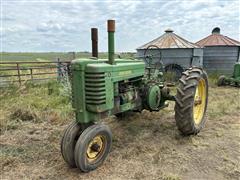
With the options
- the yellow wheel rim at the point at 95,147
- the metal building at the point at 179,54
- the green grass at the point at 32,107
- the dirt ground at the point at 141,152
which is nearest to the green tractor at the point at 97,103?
the yellow wheel rim at the point at 95,147

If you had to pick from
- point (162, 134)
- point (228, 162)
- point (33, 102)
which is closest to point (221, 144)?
point (228, 162)

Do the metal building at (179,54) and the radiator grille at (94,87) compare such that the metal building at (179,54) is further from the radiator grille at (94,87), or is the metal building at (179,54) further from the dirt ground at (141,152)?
the radiator grille at (94,87)

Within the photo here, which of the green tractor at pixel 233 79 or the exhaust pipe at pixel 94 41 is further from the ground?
the exhaust pipe at pixel 94 41

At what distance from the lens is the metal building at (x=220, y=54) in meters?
12.4

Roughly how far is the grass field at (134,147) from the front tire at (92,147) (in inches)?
4.8

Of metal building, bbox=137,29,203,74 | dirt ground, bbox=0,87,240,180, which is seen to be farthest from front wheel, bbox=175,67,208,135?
metal building, bbox=137,29,203,74

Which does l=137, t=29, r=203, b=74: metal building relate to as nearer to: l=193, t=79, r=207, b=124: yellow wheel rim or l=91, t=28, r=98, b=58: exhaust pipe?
l=193, t=79, r=207, b=124: yellow wheel rim

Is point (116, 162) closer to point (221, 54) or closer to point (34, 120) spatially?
point (34, 120)

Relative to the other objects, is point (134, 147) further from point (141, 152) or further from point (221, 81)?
point (221, 81)

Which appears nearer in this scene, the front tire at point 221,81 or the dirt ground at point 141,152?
the dirt ground at point 141,152

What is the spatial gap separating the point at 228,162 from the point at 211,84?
760 centimetres

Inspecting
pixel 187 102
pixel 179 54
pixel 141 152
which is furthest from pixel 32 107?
pixel 179 54

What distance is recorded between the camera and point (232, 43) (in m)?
12.5

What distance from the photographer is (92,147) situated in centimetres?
335
